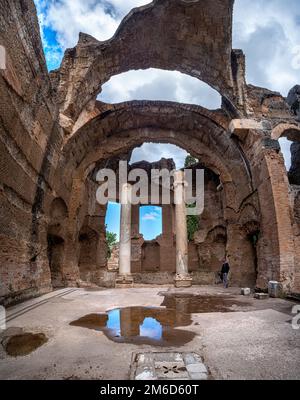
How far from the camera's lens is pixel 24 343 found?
348cm

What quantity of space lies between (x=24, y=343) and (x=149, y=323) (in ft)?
6.75

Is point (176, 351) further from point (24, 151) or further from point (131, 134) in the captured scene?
point (131, 134)

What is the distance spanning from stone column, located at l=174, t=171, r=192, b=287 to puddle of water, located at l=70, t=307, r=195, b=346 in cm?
621

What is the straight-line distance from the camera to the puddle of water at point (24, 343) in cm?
312

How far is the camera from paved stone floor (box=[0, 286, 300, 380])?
2531 millimetres

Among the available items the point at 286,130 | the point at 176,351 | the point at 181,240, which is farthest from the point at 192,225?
the point at 176,351

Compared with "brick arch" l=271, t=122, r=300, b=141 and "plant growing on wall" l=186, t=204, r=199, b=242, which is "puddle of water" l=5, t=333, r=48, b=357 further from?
"plant growing on wall" l=186, t=204, r=199, b=242

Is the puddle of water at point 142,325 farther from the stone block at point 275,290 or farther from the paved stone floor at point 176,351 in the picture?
the stone block at point 275,290

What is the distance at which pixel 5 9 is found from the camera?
479cm

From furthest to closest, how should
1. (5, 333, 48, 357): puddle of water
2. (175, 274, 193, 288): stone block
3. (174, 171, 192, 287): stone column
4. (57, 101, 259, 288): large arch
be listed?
1. (174, 171, 192, 287): stone column
2. (175, 274, 193, 288): stone block
3. (57, 101, 259, 288): large arch
4. (5, 333, 48, 357): puddle of water

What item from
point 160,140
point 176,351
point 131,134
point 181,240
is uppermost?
point 131,134

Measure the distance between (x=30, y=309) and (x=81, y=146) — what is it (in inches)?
299

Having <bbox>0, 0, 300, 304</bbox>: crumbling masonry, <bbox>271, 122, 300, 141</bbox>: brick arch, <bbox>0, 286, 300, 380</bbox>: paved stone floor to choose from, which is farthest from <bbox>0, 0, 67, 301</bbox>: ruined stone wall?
<bbox>271, 122, 300, 141</bbox>: brick arch

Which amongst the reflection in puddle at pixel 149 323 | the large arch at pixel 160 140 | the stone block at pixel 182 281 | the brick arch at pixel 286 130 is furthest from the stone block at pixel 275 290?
the brick arch at pixel 286 130
